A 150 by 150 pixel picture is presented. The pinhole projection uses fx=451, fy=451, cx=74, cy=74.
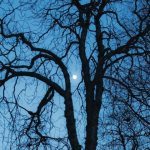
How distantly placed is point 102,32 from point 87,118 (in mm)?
2500

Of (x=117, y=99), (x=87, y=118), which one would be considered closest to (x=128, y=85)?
(x=117, y=99)

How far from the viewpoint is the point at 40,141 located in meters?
11.0

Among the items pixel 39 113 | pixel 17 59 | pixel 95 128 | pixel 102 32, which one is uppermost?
pixel 102 32

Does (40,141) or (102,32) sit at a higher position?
(102,32)

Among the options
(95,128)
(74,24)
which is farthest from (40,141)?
(74,24)

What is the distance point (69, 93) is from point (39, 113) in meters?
1.08

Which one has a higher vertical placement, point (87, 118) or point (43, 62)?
point (43, 62)

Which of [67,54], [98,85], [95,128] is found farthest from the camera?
[67,54]

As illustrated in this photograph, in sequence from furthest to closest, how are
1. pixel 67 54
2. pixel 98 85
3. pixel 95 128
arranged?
pixel 67 54 → pixel 98 85 → pixel 95 128

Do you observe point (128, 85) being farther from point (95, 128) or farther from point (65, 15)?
point (65, 15)

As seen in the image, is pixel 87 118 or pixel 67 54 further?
pixel 67 54

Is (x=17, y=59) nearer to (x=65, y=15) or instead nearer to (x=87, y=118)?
(x=65, y=15)

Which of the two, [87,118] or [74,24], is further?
[74,24]

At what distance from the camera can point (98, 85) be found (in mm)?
11031
